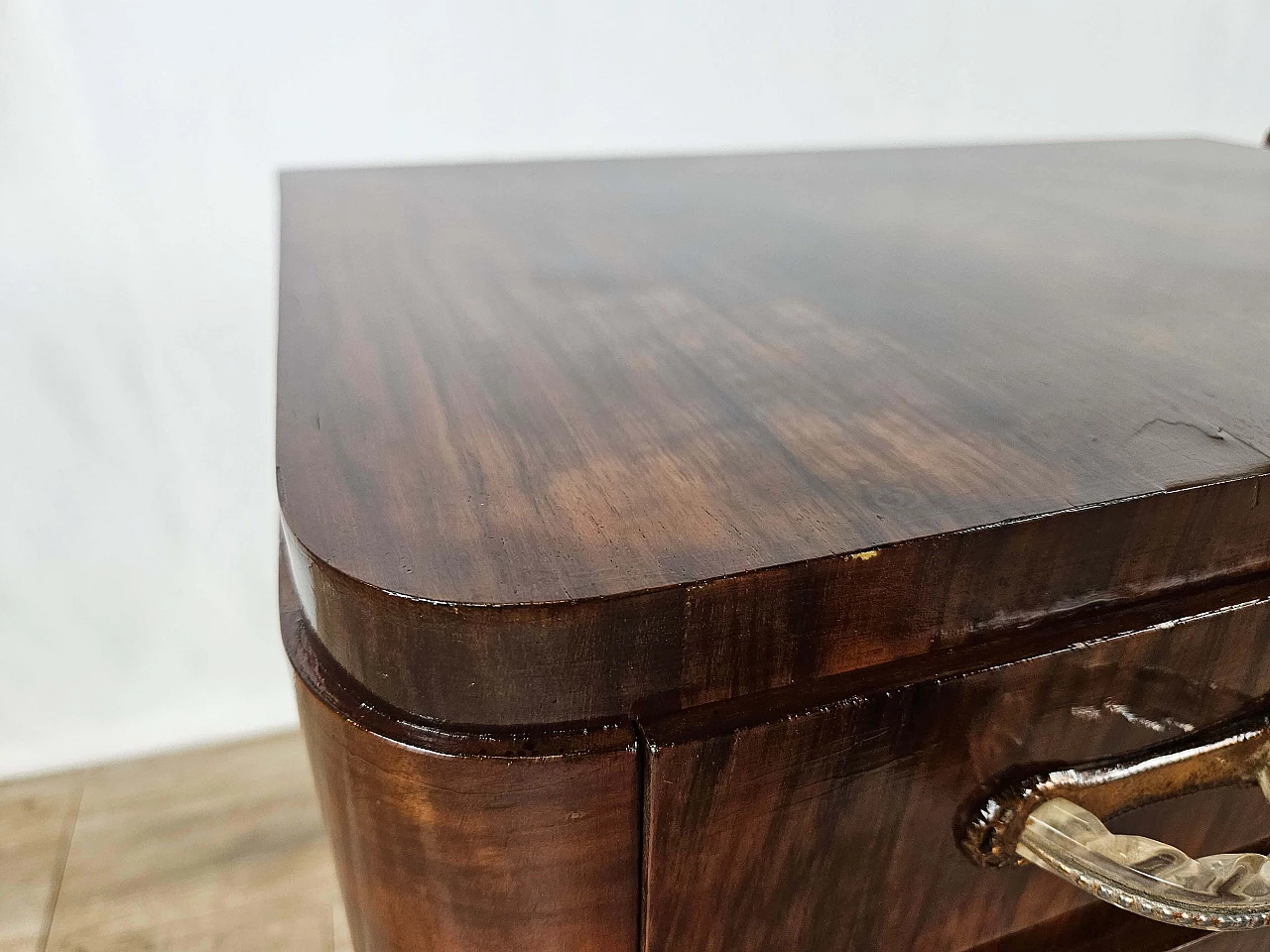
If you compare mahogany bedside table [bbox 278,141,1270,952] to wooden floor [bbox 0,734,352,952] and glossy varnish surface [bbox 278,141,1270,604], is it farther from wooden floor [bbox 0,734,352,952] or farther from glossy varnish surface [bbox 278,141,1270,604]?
wooden floor [bbox 0,734,352,952]

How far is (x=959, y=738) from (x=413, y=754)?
13 centimetres

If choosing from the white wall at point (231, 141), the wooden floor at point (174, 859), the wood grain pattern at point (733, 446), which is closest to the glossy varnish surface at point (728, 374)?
the wood grain pattern at point (733, 446)

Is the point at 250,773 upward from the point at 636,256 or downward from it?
downward

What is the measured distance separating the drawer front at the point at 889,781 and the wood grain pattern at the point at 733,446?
0.04 ft

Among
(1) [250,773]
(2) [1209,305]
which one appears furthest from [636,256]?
(1) [250,773]

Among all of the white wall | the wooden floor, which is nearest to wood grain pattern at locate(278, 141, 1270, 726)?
the white wall

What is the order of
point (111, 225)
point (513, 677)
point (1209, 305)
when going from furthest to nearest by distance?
point (111, 225), point (1209, 305), point (513, 677)

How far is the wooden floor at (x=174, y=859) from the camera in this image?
859mm

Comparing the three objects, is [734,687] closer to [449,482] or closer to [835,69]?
[449,482]

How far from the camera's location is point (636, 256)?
1.45 ft

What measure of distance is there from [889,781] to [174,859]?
0.88 m

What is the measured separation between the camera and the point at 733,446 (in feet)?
0.86

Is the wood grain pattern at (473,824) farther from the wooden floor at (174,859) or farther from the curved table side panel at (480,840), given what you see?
the wooden floor at (174,859)

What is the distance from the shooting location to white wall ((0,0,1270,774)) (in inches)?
31.1
